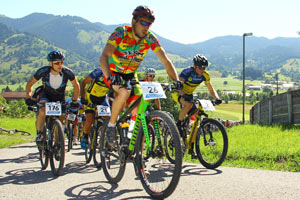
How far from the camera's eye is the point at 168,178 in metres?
3.61

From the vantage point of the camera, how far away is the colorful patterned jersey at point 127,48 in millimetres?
4605

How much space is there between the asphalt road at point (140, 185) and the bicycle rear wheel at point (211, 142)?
24 centimetres

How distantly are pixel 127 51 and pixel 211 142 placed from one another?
9.00 ft

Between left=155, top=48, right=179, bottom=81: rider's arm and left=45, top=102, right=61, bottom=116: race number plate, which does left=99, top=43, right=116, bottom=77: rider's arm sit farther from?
left=45, top=102, right=61, bottom=116: race number plate

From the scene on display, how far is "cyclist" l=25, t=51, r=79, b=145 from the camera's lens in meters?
6.19

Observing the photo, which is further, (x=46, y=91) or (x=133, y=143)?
(x=46, y=91)

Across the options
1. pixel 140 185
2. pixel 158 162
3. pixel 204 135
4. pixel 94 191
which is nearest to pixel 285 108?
pixel 204 135

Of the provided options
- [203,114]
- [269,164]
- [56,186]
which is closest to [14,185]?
[56,186]

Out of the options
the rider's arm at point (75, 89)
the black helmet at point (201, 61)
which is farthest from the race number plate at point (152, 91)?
the rider's arm at point (75, 89)

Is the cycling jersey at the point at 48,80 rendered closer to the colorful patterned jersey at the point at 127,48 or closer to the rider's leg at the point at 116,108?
the colorful patterned jersey at the point at 127,48

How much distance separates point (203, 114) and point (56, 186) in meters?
3.22

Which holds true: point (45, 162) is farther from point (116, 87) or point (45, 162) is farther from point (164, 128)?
point (164, 128)

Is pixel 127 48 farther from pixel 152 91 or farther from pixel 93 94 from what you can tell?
pixel 93 94

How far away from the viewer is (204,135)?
6227 millimetres
